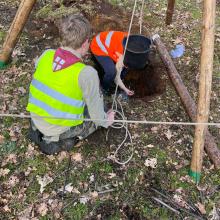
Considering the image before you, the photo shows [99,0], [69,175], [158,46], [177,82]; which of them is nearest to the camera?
[69,175]

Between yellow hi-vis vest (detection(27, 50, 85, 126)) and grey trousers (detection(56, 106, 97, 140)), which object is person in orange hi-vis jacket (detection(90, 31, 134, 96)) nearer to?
grey trousers (detection(56, 106, 97, 140))

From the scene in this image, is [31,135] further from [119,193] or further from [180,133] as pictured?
[180,133]

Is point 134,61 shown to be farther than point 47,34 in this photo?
No

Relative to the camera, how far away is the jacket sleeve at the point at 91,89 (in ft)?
13.0

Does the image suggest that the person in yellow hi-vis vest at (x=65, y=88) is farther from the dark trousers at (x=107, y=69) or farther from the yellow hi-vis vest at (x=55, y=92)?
the dark trousers at (x=107, y=69)

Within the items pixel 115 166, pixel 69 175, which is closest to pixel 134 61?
pixel 115 166

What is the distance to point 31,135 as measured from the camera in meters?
4.86

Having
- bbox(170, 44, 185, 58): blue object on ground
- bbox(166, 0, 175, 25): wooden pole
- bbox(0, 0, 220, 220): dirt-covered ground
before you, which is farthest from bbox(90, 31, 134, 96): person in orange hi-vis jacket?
bbox(166, 0, 175, 25): wooden pole

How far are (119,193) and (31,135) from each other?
58.3 inches

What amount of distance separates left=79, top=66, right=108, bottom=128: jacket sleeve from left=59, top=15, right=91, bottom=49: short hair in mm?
325

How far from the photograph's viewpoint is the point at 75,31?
381 cm

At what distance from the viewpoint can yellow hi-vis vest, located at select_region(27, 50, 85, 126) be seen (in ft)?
13.1

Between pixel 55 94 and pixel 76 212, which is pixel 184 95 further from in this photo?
pixel 76 212

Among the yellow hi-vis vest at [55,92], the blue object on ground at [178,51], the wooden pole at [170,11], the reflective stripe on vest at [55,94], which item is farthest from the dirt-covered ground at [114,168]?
the wooden pole at [170,11]
